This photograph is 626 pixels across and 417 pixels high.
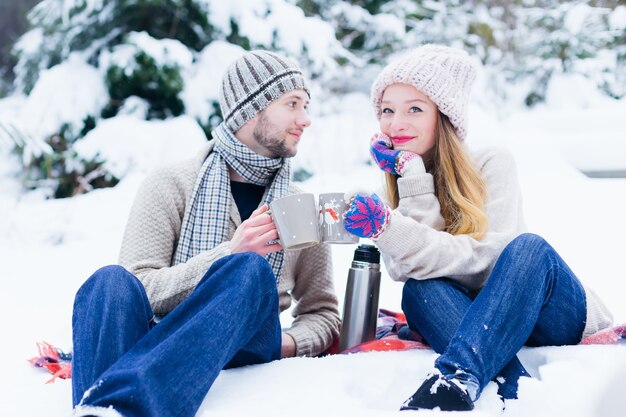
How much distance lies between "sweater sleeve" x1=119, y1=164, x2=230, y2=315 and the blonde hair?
2.38 ft

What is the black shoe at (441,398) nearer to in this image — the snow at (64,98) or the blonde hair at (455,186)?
the blonde hair at (455,186)

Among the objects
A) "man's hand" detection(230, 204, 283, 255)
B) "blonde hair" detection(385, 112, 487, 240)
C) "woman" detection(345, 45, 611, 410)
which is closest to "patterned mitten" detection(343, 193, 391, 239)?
"woman" detection(345, 45, 611, 410)

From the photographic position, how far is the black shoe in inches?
54.6

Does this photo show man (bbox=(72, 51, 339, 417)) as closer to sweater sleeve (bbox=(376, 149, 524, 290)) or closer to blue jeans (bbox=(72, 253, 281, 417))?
blue jeans (bbox=(72, 253, 281, 417))

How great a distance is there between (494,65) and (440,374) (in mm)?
5800

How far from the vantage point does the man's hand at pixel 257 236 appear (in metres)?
1.69

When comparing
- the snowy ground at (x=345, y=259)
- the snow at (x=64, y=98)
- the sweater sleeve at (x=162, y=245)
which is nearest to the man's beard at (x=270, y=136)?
the sweater sleeve at (x=162, y=245)

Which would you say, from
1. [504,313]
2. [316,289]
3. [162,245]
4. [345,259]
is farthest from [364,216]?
[345,259]

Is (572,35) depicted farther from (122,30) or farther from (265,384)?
(265,384)

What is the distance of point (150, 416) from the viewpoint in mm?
1242

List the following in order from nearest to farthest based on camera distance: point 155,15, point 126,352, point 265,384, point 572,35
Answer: point 126,352 → point 265,384 → point 155,15 → point 572,35

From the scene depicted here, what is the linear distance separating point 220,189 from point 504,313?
97 cm

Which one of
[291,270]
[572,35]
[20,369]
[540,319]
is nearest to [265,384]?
[291,270]

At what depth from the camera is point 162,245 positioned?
1.94 metres
